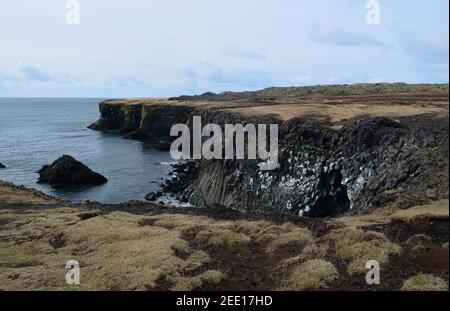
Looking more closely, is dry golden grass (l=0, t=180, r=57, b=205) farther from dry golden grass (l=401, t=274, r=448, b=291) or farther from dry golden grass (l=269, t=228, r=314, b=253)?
dry golden grass (l=401, t=274, r=448, b=291)

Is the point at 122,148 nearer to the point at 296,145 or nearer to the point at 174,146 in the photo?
the point at 174,146

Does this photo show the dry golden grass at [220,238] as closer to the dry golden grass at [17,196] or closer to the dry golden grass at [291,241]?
the dry golden grass at [291,241]

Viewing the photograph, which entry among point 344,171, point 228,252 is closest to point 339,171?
point 344,171

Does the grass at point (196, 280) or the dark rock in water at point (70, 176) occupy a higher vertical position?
the grass at point (196, 280)

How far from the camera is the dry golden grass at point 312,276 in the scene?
52.1ft

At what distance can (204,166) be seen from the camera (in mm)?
61250

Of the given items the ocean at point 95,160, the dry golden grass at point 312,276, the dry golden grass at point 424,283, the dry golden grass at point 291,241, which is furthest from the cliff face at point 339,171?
the dry golden grass at point 312,276

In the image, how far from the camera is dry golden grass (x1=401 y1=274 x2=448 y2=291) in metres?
14.1

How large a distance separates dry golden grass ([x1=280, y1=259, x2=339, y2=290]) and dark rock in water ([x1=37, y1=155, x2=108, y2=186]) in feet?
179

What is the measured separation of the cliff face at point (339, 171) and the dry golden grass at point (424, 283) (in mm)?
10247

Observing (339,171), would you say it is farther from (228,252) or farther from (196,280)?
(196,280)

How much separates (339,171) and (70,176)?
143ft

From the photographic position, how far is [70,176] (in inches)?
2665

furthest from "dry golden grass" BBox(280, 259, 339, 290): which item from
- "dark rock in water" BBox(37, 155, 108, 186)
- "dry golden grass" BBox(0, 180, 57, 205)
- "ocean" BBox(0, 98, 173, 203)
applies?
"dark rock in water" BBox(37, 155, 108, 186)
